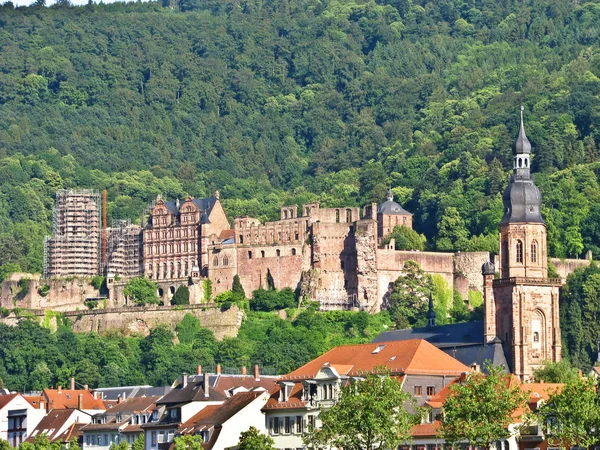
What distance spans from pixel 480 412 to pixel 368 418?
423 cm

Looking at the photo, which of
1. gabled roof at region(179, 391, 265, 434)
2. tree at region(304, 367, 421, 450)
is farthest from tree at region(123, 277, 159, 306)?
tree at region(304, 367, 421, 450)

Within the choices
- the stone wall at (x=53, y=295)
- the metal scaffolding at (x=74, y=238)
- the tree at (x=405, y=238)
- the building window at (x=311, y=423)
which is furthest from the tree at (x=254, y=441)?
the metal scaffolding at (x=74, y=238)

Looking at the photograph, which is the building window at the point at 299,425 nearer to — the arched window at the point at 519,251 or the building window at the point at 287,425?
the building window at the point at 287,425

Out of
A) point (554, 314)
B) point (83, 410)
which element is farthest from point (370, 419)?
point (554, 314)

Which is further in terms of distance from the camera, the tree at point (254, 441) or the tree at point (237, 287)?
the tree at point (237, 287)

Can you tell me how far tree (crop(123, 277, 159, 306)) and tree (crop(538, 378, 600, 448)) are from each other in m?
84.9

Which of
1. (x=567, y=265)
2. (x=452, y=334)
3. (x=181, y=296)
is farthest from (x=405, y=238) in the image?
(x=452, y=334)

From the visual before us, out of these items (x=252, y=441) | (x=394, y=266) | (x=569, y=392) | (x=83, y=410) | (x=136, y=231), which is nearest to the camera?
(x=569, y=392)

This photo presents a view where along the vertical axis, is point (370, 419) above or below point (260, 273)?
below

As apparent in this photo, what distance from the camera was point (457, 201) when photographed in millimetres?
174750

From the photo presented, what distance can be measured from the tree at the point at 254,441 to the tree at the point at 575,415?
12276mm

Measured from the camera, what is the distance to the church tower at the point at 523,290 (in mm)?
118688

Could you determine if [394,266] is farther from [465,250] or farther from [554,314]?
[554,314]

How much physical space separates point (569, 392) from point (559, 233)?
85.3 m
